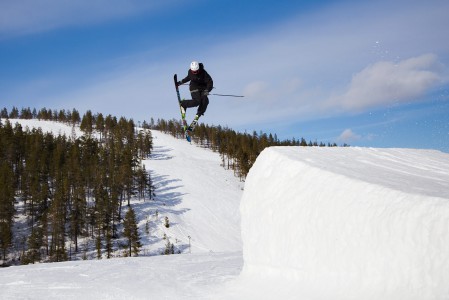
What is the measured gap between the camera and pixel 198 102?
13773 mm

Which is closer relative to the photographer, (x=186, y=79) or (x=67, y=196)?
(x=186, y=79)

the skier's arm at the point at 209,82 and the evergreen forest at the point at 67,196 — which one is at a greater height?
the skier's arm at the point at 209,82

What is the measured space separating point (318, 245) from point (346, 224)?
798 millimetres

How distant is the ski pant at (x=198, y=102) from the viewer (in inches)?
530

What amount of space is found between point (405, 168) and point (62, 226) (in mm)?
49362

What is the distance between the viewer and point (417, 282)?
481cm

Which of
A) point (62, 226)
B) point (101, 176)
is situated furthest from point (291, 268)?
point (101, 176)

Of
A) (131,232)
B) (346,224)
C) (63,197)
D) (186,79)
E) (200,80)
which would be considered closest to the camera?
(346,224)

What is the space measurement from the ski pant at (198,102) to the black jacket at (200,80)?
22 cm

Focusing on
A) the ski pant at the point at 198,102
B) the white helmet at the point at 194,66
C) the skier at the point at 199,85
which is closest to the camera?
the white helmet at the point at 194,66

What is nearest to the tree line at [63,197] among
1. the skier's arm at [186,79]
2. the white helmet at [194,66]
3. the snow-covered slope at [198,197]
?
the snow-covered slope at [198,197]

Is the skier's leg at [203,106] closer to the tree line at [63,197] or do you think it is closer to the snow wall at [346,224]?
the snow wall at [346,224]

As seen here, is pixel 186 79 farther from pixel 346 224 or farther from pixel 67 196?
pixel 67 196

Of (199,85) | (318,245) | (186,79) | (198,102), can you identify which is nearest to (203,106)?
(198,102)
